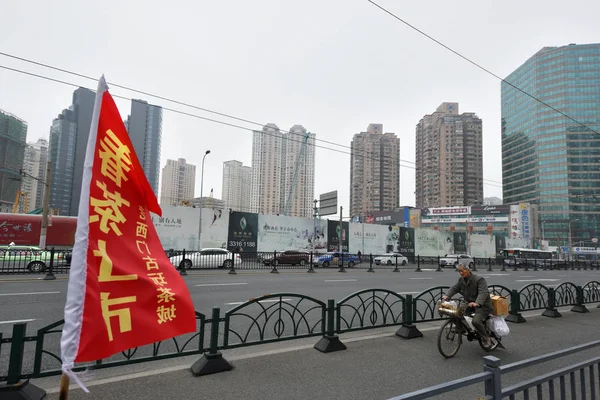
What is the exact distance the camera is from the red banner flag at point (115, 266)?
1.97m

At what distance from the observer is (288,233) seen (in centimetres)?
3597

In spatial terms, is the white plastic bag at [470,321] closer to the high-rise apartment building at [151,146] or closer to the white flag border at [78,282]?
the white flag border at [78,282]

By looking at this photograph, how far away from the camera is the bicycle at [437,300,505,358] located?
5.74 m

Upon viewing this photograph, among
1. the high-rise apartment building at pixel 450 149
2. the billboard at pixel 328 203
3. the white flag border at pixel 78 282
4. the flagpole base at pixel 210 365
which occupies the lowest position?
the flagpole base at pixel 210 365

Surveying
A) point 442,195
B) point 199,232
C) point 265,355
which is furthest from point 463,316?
point 442,195

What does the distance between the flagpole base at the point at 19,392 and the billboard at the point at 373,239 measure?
125ft

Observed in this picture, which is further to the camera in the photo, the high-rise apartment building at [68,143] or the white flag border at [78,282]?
the high-rise apartment building at [68,143]

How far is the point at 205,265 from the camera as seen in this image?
75.9ft

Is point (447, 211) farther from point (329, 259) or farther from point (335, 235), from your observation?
point (329, 259)

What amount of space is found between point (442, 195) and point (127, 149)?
127 metres

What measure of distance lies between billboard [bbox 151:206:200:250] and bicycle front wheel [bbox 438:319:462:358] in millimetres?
25813

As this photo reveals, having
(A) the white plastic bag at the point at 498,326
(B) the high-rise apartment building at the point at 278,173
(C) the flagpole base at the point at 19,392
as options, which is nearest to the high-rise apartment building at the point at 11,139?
(B) the high-rise apartment building at the point at 278,173

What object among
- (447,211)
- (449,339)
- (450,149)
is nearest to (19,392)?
(449,339)

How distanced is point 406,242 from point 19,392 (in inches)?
1796
